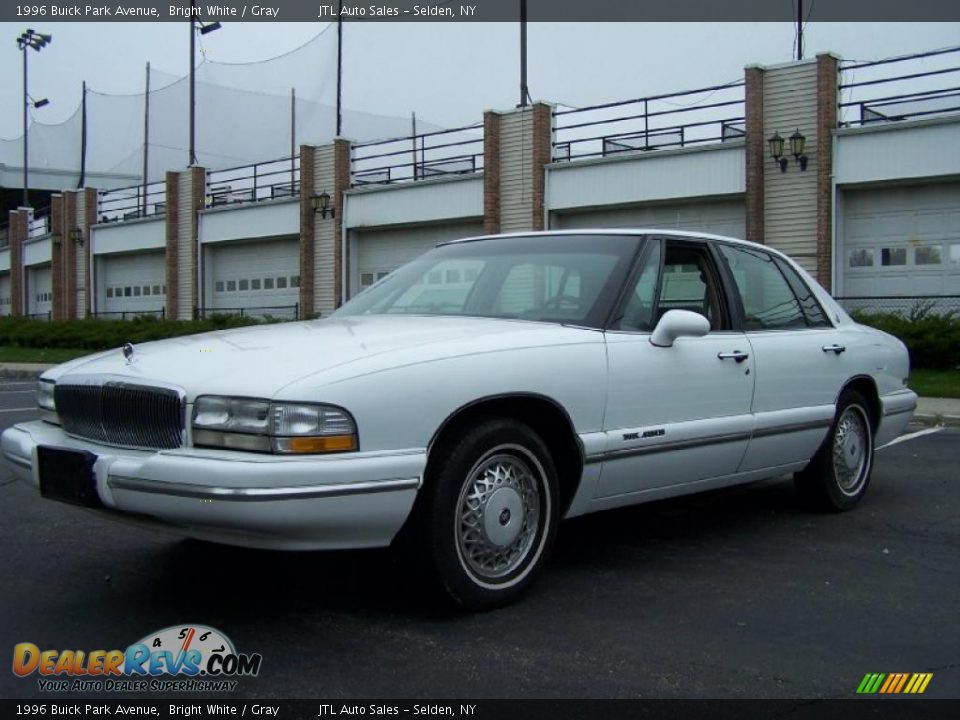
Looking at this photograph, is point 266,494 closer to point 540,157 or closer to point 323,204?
point 540,157

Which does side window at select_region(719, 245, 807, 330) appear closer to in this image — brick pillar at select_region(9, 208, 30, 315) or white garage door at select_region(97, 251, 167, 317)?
white garage door at select_region(97, 251, 167, 317)

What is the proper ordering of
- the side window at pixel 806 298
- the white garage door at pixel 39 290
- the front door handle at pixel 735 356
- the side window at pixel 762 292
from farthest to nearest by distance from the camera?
the white garage door at pixel 39 290
the side window at pixel 806 298
the side window at pixel 762 292
the front door handle at pixel 735 356

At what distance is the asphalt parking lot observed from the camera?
11.5ft

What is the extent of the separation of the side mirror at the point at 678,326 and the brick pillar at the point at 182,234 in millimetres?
32592

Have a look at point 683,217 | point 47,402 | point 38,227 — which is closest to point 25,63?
point 38,227

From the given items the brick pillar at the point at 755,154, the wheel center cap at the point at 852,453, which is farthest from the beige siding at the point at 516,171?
the wheel center cap at the point at 852,453

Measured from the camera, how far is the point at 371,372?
3.76m

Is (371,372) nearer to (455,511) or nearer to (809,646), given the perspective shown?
(455,511)

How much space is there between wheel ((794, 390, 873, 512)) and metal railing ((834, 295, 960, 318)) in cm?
1452

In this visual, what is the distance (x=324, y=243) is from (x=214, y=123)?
13.2m

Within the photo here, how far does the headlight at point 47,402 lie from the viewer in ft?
14.8

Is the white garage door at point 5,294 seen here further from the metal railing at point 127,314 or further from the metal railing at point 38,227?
the metal railing at point 127,314

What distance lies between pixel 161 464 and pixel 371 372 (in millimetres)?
787
